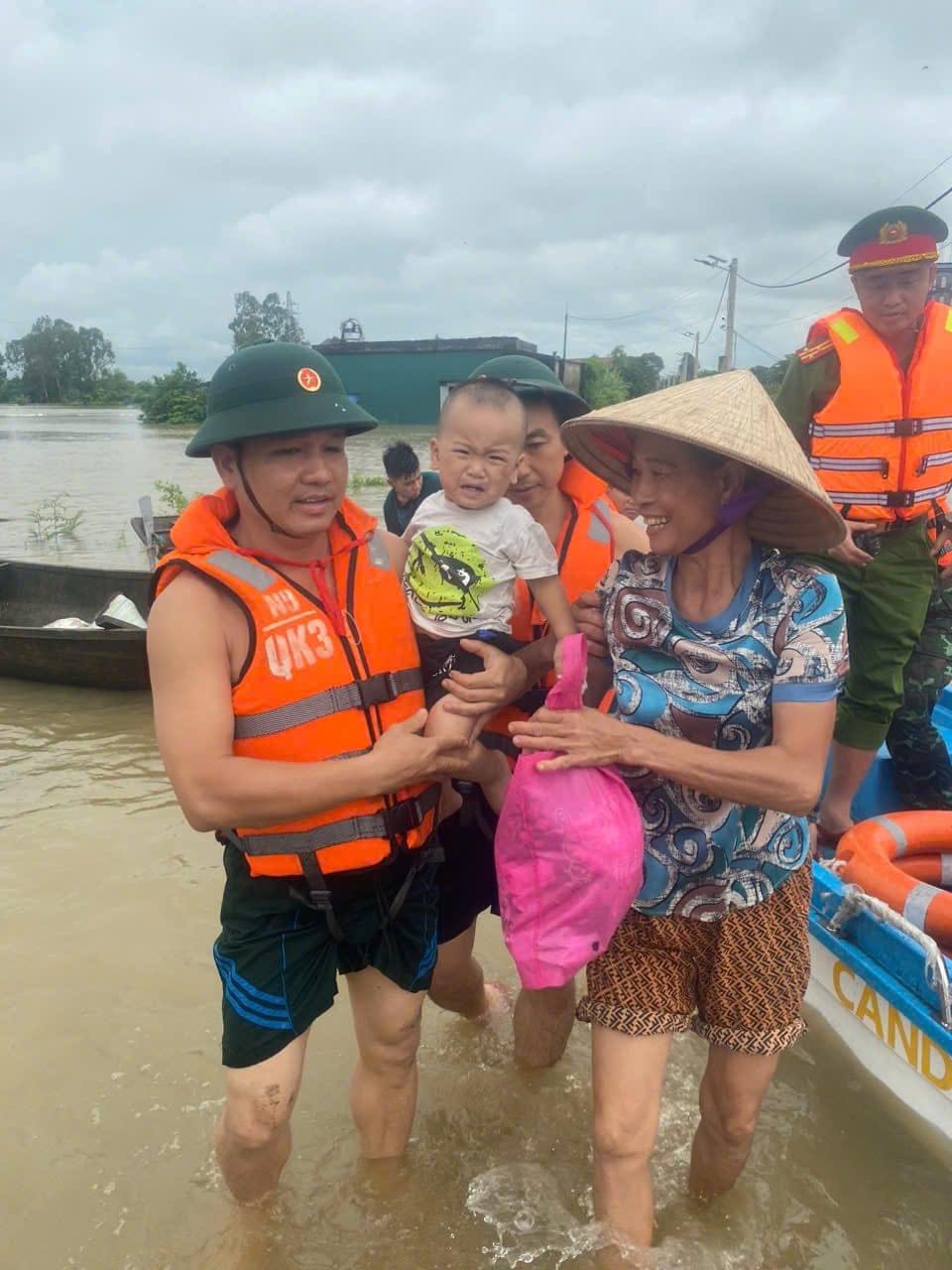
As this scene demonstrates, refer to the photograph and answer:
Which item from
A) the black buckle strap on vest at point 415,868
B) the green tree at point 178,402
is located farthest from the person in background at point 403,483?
the green tree at point 178,402

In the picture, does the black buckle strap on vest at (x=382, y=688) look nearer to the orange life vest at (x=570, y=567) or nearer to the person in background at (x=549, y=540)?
the person in background at (x=549, y=540)

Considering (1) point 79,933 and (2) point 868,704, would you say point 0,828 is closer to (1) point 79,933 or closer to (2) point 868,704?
(1) point 79,933

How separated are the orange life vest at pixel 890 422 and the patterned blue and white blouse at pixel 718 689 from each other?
1.71 metres

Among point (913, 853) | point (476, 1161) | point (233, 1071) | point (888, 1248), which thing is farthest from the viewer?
point (913, 853)

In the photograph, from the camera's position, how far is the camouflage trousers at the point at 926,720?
12.1 ft

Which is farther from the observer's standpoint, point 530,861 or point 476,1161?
point 476,1161

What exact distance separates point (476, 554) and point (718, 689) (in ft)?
2.41

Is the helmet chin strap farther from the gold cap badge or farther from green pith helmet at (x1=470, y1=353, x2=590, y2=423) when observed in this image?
the gold cap badge

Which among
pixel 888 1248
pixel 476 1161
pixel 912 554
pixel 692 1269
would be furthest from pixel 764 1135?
pixel 912 554

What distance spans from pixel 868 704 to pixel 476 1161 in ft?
7.38

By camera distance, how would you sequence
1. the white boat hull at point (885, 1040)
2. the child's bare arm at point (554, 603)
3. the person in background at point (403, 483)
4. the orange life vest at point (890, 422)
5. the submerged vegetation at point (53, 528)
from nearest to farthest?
the child's bare arm at point (554, 603)
the white boat hull at point (885, 1040)
the orange life vest at point (890, 422)
the person in background at point (403, 483)
the submerged vegetation at point (53, 528)

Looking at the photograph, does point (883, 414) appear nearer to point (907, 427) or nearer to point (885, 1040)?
point (907, 427)

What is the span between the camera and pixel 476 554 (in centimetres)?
232

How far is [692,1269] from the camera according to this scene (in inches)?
91.6
